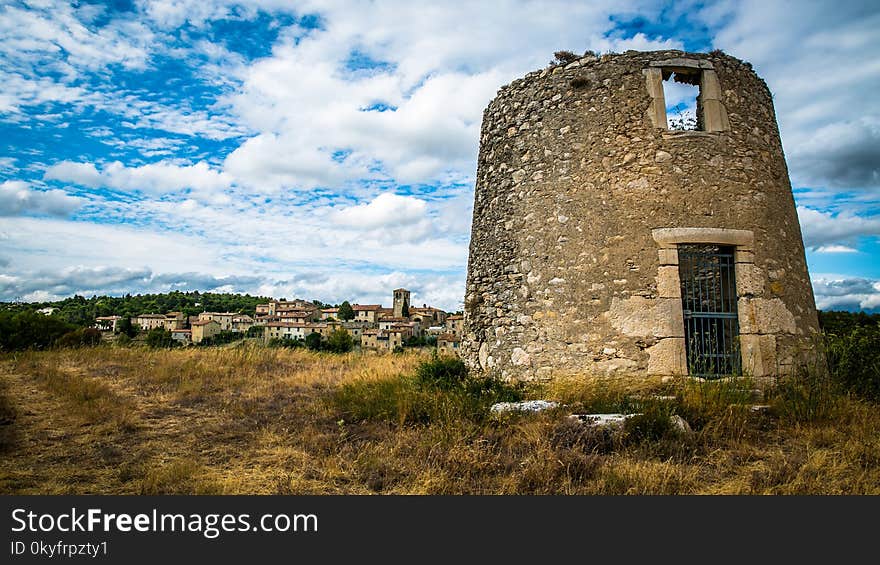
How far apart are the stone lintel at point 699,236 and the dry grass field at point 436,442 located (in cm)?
196

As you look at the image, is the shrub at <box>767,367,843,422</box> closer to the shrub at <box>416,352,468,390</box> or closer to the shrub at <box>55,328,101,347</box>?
the shrub at <box>416,352,468,390</box>

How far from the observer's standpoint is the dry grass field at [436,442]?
433 centimetres

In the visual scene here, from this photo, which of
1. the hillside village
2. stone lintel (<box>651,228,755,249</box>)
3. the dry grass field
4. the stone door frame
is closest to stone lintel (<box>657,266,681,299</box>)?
the stone door frame

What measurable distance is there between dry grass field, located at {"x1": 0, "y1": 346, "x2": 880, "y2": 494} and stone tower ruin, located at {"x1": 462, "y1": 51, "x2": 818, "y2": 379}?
657mm

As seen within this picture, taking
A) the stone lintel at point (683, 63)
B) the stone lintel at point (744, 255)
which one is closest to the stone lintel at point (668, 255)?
the stone lintel at point (744, 255)

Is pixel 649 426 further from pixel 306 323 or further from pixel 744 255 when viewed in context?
pixel 306 323

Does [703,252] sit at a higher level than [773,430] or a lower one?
higher

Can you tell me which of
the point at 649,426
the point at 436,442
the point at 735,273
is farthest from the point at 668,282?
the point at 436,442

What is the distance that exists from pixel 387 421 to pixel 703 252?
5.34m

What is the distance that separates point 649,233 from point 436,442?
4238 millimetres

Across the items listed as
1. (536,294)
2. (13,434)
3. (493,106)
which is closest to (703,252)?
(536,294)

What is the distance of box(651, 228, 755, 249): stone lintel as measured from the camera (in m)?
7.09

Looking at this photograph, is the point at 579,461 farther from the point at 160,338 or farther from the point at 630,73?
the point at 160,338

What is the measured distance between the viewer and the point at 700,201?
7254 millimetres
